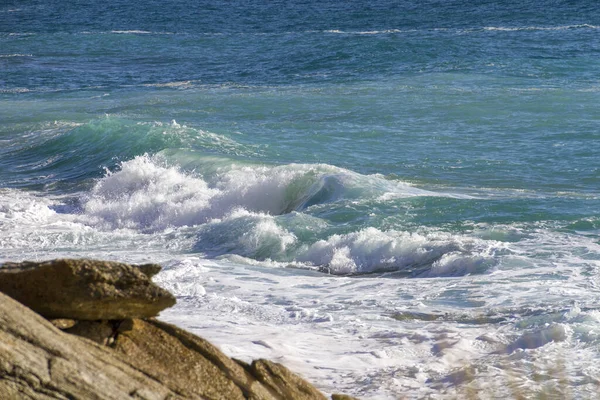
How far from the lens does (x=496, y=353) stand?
6594 mm

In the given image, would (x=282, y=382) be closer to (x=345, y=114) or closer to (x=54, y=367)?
(x=54, y=367)

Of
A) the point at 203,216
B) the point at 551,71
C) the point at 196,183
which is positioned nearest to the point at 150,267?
Answer: the point at 203,216

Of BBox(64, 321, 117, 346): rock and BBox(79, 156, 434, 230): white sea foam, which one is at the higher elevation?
BBox(64, 321, 117, 346): rock

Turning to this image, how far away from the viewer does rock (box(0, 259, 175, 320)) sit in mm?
4391

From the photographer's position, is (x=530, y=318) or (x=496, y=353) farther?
(x=530, y=318)

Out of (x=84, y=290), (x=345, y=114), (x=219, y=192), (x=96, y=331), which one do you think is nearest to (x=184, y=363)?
(x=96, y=331)

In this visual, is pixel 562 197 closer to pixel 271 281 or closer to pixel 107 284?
pixel 271 281

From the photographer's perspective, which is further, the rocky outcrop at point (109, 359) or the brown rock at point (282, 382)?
the brown rock at point (282, 382)

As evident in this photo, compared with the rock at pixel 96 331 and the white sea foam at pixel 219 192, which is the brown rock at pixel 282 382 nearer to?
the rock at pixel 96 331

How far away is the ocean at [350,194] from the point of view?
6891 millimetres

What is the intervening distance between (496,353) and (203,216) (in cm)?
698

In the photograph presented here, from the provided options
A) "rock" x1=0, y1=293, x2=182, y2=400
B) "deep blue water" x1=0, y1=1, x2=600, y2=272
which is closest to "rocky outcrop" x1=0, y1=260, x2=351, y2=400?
"rock" x1=0, y1=293, x2=182, y2=400

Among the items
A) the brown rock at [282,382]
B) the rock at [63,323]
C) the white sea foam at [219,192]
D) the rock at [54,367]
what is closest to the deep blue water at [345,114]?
the white sea foam at [219,192]

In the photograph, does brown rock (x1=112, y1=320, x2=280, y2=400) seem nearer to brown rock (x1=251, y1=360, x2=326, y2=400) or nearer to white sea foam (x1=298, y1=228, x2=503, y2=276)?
brown rock (x1=251, y1=360, x2=326, y2=400)
